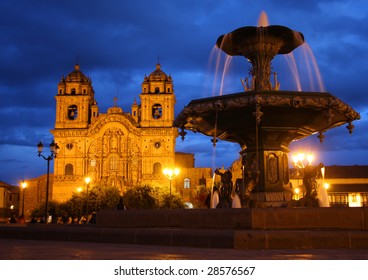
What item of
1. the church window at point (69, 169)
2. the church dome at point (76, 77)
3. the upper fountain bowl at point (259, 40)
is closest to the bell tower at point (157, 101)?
the church dome at point (76, 77)

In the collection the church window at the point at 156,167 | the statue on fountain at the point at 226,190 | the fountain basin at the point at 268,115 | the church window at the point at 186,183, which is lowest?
the statue on fountain at the point at 226,190

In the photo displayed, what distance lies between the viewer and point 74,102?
66.9m

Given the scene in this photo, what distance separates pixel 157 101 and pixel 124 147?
7.09 meters

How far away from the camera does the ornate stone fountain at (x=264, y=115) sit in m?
10.5

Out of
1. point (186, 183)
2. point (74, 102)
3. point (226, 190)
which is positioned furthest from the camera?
point (74, 102)

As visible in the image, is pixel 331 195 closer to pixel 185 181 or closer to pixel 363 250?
pixel 185 181

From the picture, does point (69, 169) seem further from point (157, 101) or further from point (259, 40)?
point (259, 40)

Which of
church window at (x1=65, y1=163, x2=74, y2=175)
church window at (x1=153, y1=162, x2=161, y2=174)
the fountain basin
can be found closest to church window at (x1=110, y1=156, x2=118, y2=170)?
church window at (x1=153, y1=162, x2=161, y2=174)

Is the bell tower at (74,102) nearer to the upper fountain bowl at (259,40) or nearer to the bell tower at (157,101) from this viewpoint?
the bell tower at (157,101)

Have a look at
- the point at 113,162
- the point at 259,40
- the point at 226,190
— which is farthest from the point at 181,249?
the point at 113,162

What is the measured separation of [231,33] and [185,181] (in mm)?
52689

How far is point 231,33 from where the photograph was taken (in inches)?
473

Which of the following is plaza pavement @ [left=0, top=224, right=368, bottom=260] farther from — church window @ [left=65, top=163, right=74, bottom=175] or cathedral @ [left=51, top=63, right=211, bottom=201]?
church window @ [left=65, top=163, right=74, bottom=175]
